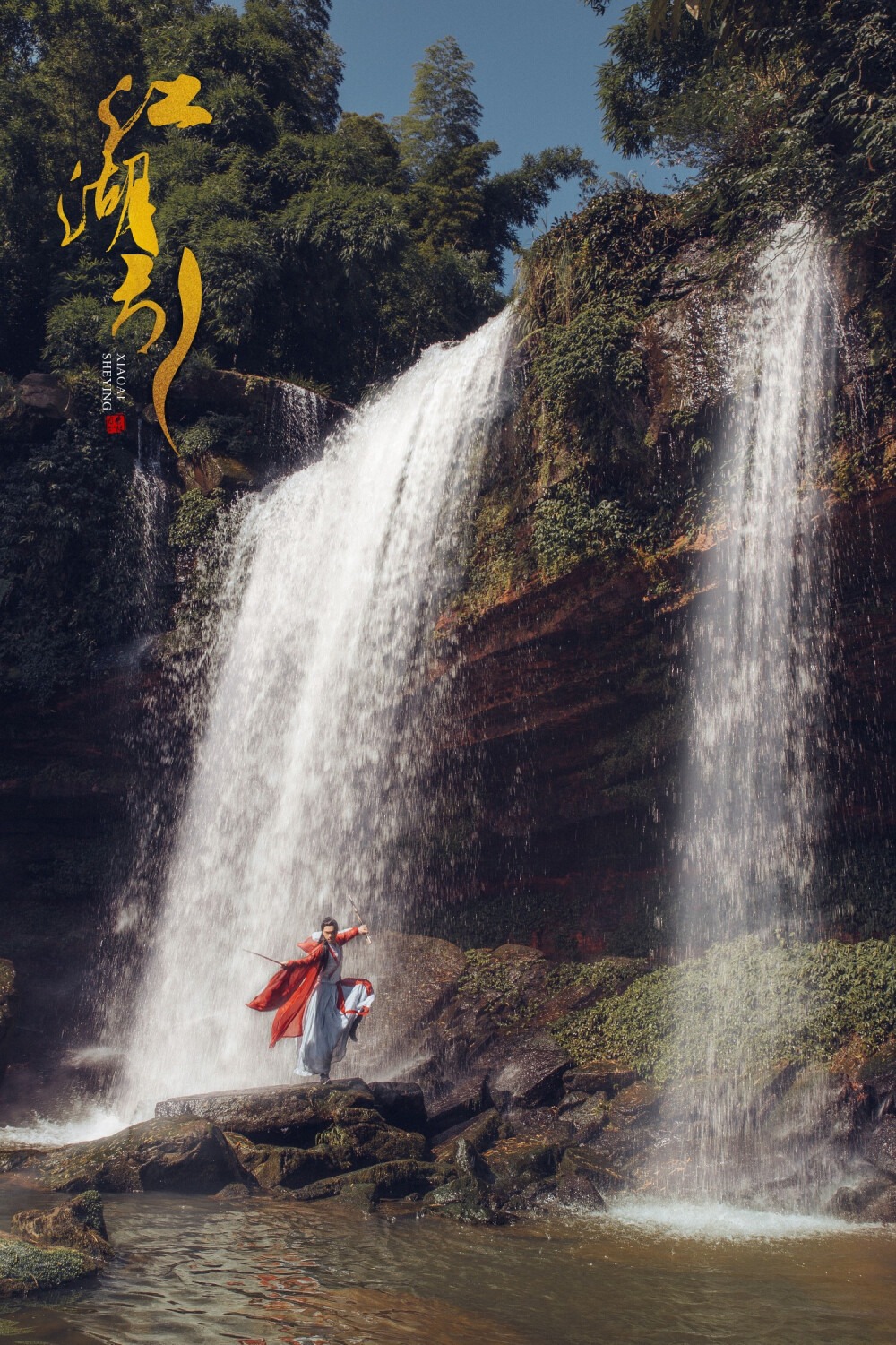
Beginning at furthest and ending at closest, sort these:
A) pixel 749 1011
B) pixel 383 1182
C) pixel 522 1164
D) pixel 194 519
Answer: pixel 194 519, pixel 749 1011, pixel 522 1164, pixel 383 1182

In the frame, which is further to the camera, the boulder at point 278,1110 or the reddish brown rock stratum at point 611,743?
the reddish brown rock stratum at point 611,743

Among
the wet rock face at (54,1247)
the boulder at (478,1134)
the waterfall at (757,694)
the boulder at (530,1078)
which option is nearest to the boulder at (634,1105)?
the waterfall at (757,694)

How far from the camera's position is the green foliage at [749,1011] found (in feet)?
33.3

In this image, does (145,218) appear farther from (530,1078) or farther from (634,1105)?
(634,1105)

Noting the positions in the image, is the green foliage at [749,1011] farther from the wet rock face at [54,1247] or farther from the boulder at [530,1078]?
the wet rock face at [54,1247]

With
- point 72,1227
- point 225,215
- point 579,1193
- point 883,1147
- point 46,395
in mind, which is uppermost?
point 225,215

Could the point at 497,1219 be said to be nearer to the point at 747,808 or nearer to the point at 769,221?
the point at 747,808

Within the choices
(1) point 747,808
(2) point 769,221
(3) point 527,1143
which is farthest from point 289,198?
(3) point 527,1143

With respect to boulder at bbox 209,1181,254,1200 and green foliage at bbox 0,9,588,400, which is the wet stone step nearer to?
boulder at bbox 209,1181,254,1200

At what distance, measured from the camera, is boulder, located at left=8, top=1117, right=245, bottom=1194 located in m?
6.82

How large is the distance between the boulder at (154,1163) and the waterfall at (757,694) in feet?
14.7

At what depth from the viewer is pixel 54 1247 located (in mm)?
4523

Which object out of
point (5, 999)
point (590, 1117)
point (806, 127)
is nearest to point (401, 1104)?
point (590, 1117)

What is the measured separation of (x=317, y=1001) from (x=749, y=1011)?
5.25 meters
